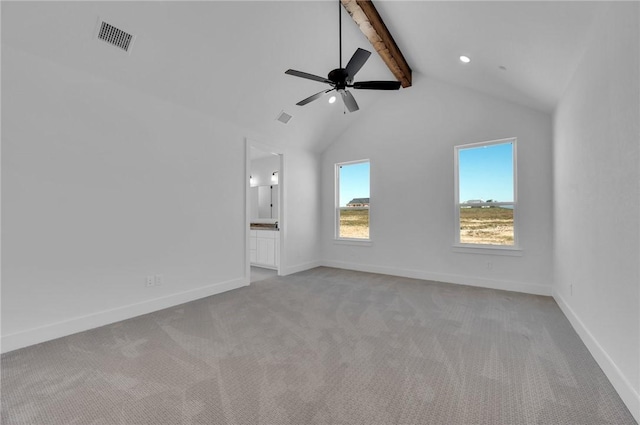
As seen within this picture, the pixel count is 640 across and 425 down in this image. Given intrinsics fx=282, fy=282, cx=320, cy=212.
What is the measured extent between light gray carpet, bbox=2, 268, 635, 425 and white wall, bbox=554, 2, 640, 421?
25 centimetres

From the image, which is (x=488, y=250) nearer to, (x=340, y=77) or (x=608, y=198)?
(x=608, y=198)

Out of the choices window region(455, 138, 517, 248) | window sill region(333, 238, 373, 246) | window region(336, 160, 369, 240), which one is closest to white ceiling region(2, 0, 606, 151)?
window region(455, 138, 517, 248)

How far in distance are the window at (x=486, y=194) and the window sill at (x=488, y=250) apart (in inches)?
2.6

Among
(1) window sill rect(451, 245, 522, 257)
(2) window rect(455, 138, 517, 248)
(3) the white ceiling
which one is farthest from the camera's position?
(2) window rect(455, 138, 517, 248)

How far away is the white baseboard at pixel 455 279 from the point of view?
4012 millimetres

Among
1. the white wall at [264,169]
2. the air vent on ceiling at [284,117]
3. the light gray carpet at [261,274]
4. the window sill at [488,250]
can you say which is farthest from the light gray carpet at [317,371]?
the white wall at [264,169]

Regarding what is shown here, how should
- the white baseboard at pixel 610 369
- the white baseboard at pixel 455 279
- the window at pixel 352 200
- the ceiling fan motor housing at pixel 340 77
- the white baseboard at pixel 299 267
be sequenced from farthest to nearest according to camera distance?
the window at pixel 352 200 < the white baseboard at pixel 299 267 < the white baseboard at pixel 455 279 < the ceiling fan motor housing at pixel 340 77 < the white baseboard at pixel 610 369

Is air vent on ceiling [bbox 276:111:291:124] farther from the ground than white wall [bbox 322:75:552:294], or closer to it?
farther from the ground

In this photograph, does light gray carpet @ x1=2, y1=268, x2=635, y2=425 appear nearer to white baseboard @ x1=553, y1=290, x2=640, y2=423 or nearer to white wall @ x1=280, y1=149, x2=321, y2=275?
white baseboard @ x1=553, y1=290, x2=640, y2=423

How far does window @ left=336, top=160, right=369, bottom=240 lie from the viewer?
5754mm

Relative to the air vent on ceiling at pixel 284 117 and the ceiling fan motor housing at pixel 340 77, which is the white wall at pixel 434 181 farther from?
the ceiling fan motor housing at pixel 340 77

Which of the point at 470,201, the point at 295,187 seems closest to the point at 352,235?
the point at 295,187

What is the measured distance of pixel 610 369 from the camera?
1899 millimetres

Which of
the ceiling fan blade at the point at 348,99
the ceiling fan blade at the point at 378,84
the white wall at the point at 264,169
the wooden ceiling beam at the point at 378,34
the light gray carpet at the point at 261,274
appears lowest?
the light gray carpet at the point at 261,274
